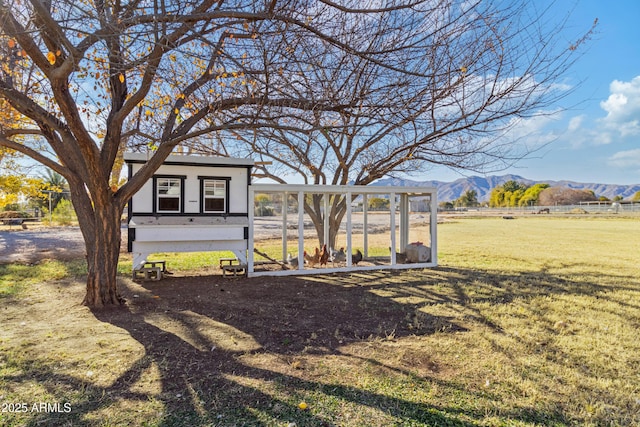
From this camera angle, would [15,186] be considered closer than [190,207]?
No

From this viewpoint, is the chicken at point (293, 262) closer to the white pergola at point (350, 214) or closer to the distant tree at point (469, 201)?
the white pergola at point (350, 214)

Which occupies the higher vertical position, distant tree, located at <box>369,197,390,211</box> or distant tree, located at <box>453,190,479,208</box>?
distant tree, located at <box>453,190,479,208</box>

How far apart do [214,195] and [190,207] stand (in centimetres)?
66

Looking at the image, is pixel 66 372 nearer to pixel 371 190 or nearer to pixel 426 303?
pixel 426 303

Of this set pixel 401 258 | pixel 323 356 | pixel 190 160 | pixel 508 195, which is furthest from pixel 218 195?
pixel 508 195

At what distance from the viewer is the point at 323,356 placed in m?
3.93

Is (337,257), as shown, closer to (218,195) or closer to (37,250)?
(218,195)

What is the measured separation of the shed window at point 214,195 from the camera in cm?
899

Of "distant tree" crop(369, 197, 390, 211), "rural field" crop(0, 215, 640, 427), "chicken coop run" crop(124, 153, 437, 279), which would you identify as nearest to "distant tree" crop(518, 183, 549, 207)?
→ "distant tree" crop(369, 197, 390, 211)

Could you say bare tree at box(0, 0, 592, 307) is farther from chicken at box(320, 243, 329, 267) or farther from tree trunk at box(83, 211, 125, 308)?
chicken at box(320, 243, 329, 267)

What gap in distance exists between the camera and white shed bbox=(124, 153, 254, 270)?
8.36 meters

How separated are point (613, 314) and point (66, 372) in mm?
7587

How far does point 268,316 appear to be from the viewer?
5.45 metres

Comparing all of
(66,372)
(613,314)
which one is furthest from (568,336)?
(66,372)
